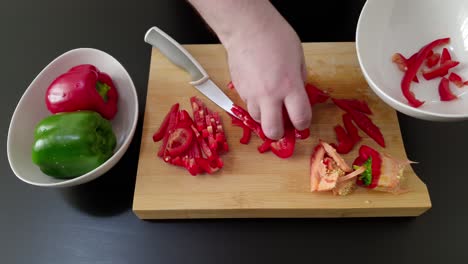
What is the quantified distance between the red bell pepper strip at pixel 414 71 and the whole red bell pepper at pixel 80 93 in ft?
3.01

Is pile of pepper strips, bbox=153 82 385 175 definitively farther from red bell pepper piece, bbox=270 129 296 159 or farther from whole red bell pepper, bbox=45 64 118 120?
whole red bell pepper, bbox=45 64 118 120

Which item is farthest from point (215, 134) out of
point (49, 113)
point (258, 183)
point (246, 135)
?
point (49, 113)

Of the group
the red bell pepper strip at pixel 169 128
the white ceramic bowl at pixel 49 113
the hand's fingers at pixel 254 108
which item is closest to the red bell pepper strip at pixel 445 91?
the hand's fingers at pixel 254 108

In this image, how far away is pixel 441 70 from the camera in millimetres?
1283

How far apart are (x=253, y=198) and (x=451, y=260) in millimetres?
586

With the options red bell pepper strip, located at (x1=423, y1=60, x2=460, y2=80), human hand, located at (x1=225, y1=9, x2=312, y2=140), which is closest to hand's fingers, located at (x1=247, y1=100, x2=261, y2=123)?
human hand, located at (x1=225, y1=9, x2=312, y2=140)

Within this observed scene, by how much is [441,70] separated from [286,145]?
535mm

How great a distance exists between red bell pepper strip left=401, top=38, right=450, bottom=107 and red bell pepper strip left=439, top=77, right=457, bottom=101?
79mm

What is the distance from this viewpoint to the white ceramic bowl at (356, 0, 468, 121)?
125 centimetres

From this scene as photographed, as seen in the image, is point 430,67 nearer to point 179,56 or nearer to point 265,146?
point 265,146

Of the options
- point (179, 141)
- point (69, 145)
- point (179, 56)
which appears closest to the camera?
point (69, 145)

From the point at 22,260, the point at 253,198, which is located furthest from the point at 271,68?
the point at 22,260

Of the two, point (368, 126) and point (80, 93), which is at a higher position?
point (80, 93)

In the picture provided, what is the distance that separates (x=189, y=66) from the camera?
1.39 m
